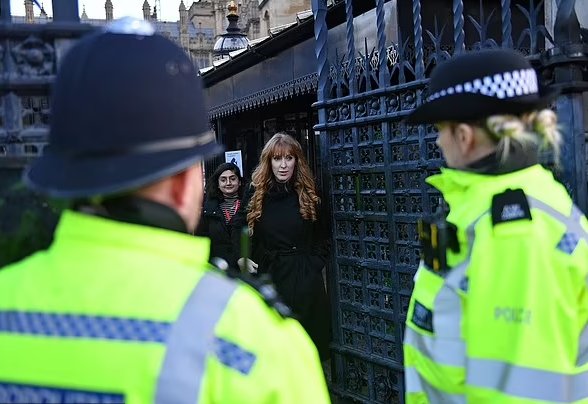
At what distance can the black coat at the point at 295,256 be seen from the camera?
4277 millimetres

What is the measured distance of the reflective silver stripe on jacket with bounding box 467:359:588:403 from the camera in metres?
1.80

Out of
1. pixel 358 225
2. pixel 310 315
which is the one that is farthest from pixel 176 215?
pixel 310 315

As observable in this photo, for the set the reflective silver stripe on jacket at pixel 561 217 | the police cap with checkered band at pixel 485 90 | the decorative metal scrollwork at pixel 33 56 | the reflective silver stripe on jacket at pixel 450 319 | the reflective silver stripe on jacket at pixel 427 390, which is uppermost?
the decorative metal scrollwork at pixel 33 56

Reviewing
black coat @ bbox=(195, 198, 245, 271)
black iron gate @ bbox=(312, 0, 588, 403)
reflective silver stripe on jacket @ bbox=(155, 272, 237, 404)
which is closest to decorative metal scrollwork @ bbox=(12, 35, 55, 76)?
reflective silver stripe on jacket @ bbox=(155, 272, 237, 404)

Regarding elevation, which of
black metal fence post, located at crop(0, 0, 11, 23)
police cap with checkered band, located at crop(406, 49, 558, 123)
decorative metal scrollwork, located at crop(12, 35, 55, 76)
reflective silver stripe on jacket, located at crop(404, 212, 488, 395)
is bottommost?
reflective silver stripe on jacket, located at crop(404, 212, 488, 395)

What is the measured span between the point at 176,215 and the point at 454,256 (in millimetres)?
1076

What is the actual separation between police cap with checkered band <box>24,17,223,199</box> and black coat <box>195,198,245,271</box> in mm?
3589

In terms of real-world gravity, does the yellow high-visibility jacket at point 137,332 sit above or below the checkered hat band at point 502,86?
below

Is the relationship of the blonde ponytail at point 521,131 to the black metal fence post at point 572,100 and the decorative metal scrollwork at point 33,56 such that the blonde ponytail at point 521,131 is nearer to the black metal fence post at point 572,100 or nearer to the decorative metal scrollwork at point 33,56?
the black metal fence post at point 572,100

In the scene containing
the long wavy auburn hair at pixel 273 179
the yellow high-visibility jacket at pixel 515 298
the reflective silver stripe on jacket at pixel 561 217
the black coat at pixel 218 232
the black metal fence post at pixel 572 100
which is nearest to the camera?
the yellow high-visibility jacket at pixel 515 298

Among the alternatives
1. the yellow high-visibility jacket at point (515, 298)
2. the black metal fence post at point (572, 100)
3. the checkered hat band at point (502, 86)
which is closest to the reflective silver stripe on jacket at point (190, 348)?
the yellow high-visibility jacket at point (515, 298)

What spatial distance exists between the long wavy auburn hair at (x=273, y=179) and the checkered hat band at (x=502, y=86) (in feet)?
7.31

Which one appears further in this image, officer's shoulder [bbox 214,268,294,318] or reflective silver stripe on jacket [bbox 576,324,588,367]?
reflective silver stripe on jacket [bbox 576,324,588,367]

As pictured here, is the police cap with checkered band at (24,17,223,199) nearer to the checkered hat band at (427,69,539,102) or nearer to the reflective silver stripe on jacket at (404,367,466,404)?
the checkered hat band at (427,69,539,102)
